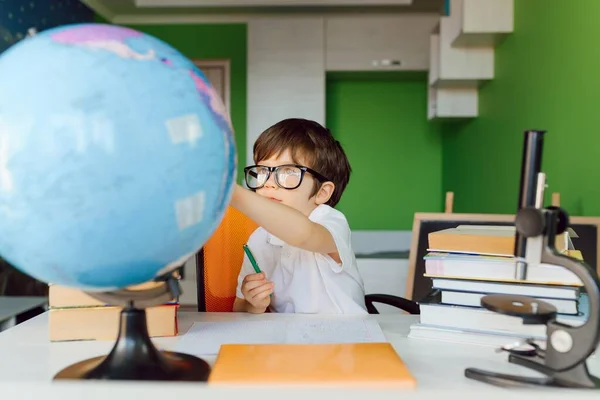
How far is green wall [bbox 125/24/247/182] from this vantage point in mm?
4152

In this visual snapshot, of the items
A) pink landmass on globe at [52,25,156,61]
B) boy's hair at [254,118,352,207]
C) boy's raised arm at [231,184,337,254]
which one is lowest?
boy's raised arm at [231,184,337,254]

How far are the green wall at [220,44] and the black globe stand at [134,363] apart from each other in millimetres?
3480

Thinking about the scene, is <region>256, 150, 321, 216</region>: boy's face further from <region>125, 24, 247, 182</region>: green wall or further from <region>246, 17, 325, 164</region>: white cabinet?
<region>125, 24, 247, 182</region>: green wall

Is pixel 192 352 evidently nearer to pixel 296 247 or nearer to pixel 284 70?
pixel 296 247

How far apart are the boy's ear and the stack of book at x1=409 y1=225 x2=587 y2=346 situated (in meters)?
0.47

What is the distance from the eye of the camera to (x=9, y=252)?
2.12 feet

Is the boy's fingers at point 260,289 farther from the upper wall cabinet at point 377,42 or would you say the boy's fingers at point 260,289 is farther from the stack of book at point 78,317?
the upper wall cabinet at point 377,42

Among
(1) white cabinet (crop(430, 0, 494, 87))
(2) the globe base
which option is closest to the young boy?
(2) the globe base

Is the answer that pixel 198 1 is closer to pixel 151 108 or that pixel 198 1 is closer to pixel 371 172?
pixel 371 172

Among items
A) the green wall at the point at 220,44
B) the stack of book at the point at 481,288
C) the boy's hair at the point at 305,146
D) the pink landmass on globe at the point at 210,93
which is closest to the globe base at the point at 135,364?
the pink landmass on globe at the point at 210,93

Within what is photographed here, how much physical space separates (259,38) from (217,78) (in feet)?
1.85

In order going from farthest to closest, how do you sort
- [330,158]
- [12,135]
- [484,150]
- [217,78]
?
[217,78], [484,150], [330,158], [12,135]

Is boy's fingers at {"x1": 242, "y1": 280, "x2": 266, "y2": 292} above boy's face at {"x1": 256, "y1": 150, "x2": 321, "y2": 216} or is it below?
below

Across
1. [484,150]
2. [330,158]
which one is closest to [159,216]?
[330,158]
